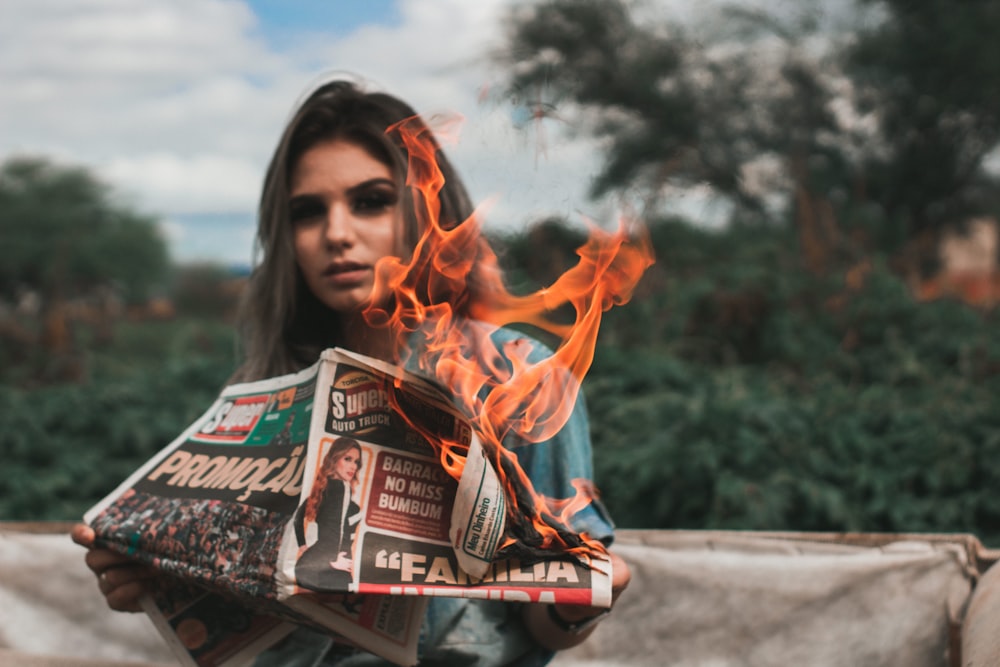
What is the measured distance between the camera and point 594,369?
13.0 ft

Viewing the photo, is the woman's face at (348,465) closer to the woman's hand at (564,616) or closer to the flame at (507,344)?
the flame at (507,344)

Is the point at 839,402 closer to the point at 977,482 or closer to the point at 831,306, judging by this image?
Result: the point at 977,482

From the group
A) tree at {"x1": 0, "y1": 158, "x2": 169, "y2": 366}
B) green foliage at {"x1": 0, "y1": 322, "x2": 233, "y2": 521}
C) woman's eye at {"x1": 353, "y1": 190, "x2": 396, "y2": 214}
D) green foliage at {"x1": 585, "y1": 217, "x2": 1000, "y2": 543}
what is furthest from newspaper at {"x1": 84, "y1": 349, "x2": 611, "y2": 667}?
tree at {"x1": 0, "y1": 158, "x2": 169, "y2": 366}

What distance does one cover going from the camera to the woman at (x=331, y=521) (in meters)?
1.13

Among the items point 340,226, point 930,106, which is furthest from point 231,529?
point 930,106

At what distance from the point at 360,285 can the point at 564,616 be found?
2.33 feet

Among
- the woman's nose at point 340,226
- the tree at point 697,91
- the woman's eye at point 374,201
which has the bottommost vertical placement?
the woman's nose at point 340,226

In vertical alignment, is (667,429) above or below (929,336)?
below

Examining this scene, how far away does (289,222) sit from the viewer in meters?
1.82

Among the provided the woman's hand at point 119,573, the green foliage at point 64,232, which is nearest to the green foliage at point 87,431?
the woman's hand at point 119,573

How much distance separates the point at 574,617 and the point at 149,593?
0.75 meters

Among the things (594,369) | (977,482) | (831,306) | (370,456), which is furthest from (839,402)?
(370,456)

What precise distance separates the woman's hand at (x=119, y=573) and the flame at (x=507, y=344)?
24.0 inches

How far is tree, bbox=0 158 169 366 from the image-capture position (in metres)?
8.79
